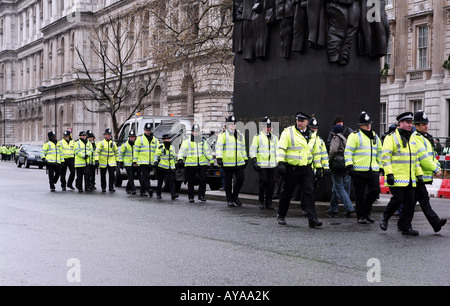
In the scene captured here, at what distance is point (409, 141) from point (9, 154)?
6775cm

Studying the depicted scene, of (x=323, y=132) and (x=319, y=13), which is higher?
(x=319, y=13)

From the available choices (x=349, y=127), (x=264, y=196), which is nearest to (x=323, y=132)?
(x=349, y=127)

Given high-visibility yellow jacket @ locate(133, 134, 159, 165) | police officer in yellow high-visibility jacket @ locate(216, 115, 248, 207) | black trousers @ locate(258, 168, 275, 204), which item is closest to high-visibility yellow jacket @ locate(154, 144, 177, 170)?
high-visibility yellow jacket @ locate(133, 134, 159, 165)

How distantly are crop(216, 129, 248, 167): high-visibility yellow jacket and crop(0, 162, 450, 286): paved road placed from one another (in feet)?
4.28

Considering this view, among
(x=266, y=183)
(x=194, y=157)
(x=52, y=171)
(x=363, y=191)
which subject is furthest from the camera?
(x=52, y=171)

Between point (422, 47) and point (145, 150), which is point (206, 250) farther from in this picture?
point (422, 47)

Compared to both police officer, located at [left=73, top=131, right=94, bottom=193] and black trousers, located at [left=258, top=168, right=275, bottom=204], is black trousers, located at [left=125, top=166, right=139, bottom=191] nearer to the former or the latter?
police officer, located at [left=73, top=131, right=94, bottom=193]

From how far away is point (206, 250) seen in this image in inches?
363

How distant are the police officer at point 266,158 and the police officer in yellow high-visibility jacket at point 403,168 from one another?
13.4 ft

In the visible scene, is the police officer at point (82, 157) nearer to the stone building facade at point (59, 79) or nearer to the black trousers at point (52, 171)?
the black trousers at point (52, 171)

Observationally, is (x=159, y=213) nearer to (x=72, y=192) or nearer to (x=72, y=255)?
(x=72, y=255)

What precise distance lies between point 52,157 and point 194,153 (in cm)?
638

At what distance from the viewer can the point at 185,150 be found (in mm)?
17016

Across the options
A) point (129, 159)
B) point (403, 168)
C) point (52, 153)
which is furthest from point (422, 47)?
point (403, 168)
